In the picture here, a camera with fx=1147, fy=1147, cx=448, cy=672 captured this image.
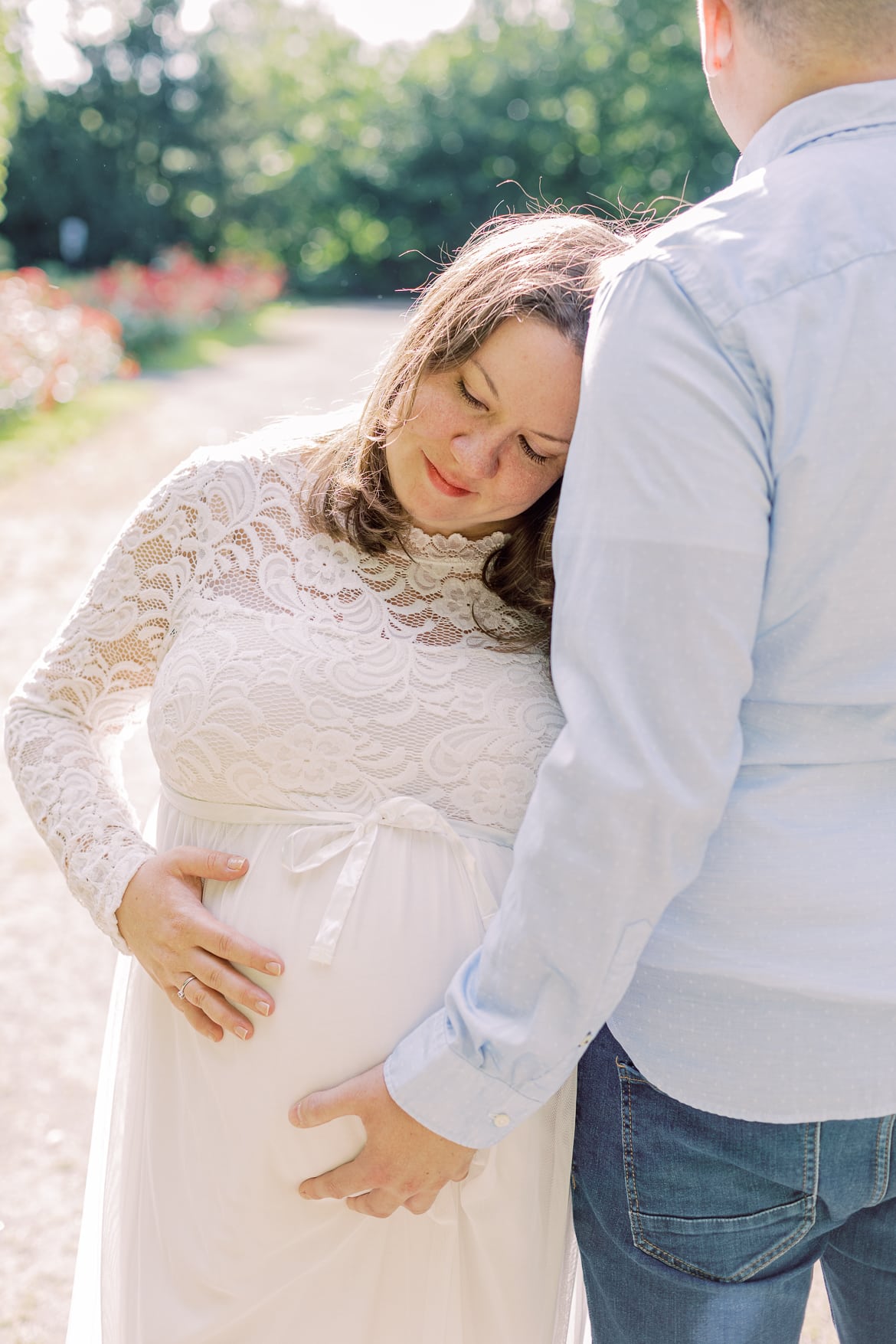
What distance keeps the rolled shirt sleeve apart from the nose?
0.45m

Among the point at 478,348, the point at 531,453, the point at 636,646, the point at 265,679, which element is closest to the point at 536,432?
the point at 531,453

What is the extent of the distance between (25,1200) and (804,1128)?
2.08 metres

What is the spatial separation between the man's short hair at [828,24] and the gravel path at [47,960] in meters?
0.88

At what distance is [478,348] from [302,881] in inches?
28.8

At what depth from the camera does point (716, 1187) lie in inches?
47.2

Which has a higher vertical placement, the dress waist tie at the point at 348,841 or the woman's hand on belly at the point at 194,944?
the dress waist tie at the point at 348,841

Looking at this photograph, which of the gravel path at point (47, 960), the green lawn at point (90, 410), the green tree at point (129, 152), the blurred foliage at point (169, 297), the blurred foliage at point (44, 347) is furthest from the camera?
the green tree at point (129, 152)

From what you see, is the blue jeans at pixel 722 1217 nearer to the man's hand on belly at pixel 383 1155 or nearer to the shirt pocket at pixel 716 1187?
the shirt pocket at pixel 716 1187

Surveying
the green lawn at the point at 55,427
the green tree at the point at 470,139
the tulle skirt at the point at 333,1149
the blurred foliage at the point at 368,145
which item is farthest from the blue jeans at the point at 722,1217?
the green tree at the point at 470,139

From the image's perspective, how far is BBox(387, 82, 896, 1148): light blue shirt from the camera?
966 millimetres

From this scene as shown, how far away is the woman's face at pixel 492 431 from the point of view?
58.2 inches

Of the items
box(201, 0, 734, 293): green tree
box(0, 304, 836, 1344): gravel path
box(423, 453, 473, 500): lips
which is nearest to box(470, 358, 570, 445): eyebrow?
box(423, 453, 473, 500): lips

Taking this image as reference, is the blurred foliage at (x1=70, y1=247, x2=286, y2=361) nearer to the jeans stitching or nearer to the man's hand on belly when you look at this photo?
the man's hand on belly

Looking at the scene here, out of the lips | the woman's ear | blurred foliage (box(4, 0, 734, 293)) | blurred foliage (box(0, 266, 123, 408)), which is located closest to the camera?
the woman's ear
